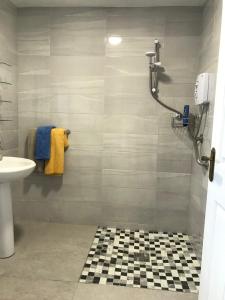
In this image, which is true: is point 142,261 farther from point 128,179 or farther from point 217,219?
point 217,219

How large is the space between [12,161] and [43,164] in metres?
0.46

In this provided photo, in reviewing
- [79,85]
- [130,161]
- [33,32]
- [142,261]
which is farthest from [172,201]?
[33,32]

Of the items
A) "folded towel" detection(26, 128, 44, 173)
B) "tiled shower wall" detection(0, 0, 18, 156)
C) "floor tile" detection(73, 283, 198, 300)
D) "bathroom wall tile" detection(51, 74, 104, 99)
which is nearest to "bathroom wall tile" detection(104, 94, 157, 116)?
"bathroom wall tile" detection(51, 74, 104, 99)

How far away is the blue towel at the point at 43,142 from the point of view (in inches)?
97.5

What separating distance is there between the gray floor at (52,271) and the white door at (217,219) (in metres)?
0.59

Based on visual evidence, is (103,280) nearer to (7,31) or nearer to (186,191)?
(186,191)

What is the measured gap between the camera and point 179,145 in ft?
8.19

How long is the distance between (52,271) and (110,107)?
1.59 meters

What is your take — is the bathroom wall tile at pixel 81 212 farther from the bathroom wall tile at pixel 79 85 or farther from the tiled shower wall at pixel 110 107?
the bathroom wall tile at pixel 79 85

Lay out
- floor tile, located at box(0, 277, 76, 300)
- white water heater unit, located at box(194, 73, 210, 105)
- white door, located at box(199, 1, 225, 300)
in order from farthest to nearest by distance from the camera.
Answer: white water heater unit, located at box(194, 73, 210, 105)
floor tile, located at box(0, 277, 76, 300)
white door, located at box(199, 1, 225, 300)

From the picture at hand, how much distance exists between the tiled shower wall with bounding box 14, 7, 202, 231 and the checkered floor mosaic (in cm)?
20

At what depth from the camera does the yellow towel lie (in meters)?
2.48

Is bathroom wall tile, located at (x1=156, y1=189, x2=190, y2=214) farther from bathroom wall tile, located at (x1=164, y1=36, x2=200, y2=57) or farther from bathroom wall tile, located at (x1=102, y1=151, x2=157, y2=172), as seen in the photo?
bathroom wall tile, located at (x1=164, y1=36, x2=200, y2=57)

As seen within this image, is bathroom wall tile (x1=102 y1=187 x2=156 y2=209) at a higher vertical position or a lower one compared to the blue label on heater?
lower
